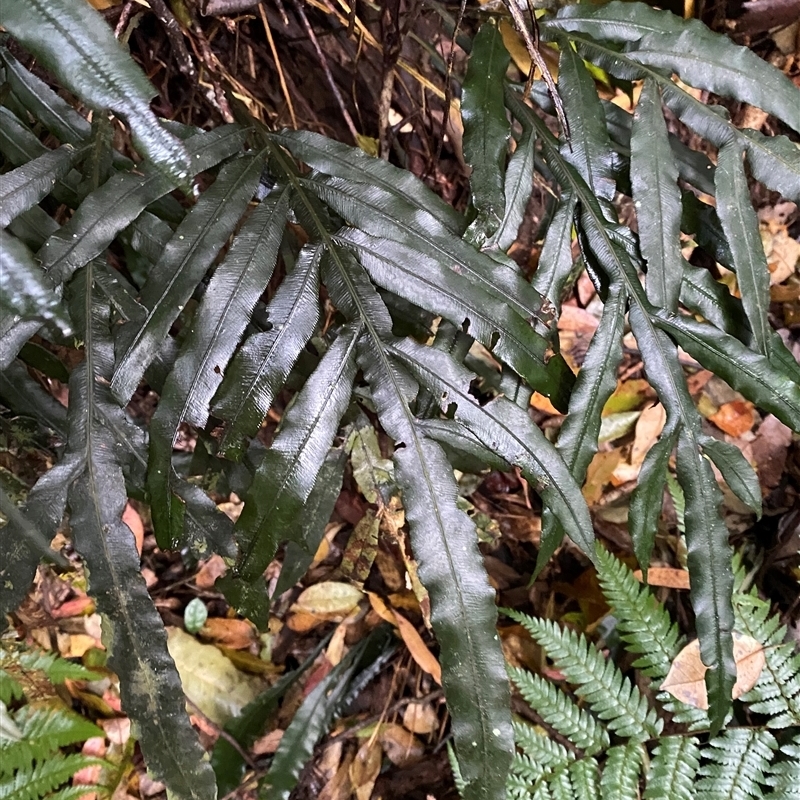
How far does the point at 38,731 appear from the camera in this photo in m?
0.91

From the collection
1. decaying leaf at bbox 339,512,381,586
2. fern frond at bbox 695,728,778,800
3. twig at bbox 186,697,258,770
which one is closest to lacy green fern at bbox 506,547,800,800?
fern frond at bbox 695,728,778,800

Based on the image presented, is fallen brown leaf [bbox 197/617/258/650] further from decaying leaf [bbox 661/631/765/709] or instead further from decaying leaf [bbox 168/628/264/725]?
decaying leaf [bbox 661/631/765/709]

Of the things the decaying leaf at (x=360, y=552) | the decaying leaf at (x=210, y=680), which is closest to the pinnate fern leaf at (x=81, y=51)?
the decaying leaf at (x=360, y=552)

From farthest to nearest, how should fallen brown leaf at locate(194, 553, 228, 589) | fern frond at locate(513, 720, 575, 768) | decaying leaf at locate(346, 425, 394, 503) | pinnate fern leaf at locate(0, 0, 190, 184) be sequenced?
fallen brown leaf at locate(194, 553, 228, 589) → fern frond at locate(513, 720, 575, 768) → decaying leaf at locate(346, 425, 394, 503) → pinnate fern leaf at locate(0, 0, 190, 184)

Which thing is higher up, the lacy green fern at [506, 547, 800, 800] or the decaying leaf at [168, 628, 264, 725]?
the decaying leaf at [168, 628, 264, 725]

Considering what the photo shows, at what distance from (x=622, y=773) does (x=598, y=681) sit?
0.13 m

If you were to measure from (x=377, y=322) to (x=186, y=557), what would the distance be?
1.99 feet

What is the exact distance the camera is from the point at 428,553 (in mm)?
543

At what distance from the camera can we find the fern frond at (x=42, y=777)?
0.87 meters

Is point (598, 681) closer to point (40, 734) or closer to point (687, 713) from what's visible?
point (687, 713)

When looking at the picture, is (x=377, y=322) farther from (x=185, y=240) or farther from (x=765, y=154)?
(x=765, y=154)

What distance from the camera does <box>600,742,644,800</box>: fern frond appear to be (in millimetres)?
917

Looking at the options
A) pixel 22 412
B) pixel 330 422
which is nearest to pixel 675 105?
pixel 330 422

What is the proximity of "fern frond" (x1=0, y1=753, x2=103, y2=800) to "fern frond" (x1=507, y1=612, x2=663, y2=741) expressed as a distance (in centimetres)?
69
